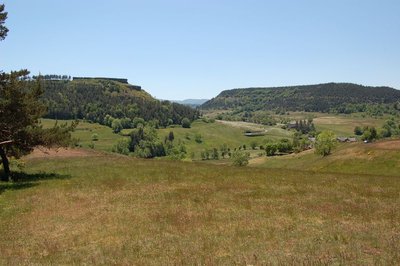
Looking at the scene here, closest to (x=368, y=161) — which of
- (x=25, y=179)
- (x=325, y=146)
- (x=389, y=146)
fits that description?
(x=389, y=146)

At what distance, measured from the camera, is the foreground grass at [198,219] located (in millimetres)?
17359

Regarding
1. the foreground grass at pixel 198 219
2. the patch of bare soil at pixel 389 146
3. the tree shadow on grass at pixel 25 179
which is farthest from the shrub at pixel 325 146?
the tree shadow on grass at pixel 25 179

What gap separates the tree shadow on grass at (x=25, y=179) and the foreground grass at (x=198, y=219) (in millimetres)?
121

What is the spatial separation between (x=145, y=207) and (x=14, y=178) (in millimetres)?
20204

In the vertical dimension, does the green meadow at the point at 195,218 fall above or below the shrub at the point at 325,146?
above

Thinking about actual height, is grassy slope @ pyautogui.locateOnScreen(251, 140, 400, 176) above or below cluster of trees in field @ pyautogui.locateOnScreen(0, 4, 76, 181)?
below

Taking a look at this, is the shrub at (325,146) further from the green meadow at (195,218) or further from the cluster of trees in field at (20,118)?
the cluster of trees in field at (20,118)

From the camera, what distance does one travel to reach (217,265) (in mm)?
14906

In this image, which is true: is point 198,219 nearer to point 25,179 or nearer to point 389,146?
point 25,179

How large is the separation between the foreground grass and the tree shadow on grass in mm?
121

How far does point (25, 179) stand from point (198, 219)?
2431cm

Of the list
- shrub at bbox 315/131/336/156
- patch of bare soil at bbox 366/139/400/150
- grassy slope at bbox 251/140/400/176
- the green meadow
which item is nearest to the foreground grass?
the green meadow

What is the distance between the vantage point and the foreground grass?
17.4 metres

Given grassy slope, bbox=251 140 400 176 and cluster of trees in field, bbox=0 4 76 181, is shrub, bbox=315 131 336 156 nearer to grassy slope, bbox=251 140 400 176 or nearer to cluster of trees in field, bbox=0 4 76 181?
grassy slope, bbox=251 140 400 176
